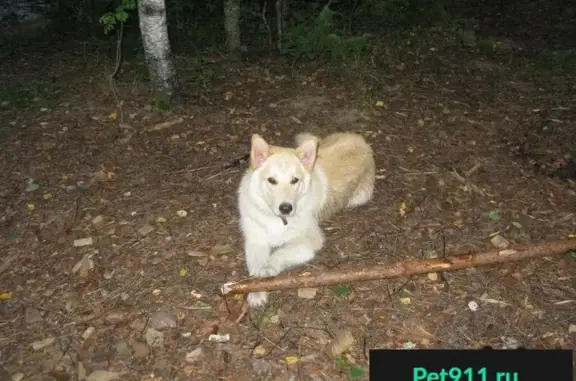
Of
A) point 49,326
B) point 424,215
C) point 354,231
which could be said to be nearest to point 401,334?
point 354,231

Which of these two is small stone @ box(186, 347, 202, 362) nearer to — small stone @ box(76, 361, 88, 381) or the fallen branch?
the fallen branch

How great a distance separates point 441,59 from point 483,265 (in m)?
5.85

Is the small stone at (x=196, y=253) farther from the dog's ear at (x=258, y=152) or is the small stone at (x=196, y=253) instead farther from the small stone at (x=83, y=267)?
the dog's ear at (x=258, y=152)

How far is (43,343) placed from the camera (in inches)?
155

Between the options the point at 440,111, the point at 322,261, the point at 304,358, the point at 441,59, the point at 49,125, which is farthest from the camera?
the point at 441,59

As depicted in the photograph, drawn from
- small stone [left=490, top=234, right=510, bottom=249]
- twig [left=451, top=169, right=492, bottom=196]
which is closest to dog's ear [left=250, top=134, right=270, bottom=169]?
small stone [left=490, top=234, right=510, bottom=249]

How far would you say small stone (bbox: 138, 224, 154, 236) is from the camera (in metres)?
5.12

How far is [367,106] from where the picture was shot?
7520 mm

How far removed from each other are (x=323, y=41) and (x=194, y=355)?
6.61m

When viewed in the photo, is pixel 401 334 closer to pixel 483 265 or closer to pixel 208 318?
pixel 483 265

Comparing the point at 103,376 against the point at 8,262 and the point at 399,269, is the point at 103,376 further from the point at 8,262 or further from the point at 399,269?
the point at 399,269

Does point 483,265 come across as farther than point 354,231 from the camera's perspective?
No

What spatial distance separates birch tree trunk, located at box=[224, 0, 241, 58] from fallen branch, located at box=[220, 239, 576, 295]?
5832mm

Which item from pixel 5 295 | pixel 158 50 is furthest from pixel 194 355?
pixel 158 50
